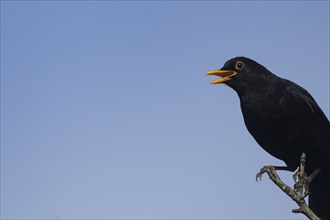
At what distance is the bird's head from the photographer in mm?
7870

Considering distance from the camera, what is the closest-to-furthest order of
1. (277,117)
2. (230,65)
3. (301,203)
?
(301,203), (277,117), (230,65)

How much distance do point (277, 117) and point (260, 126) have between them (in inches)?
11.9

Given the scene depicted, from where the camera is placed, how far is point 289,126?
723 centimetres

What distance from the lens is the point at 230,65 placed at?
325 inches

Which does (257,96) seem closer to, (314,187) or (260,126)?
(260,126)

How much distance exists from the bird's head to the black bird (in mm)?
17

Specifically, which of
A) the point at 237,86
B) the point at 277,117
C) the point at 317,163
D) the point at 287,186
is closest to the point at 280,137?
the point at 277,117

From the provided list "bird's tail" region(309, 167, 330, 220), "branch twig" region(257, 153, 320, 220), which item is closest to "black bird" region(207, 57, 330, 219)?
"bird's tail" region(309, 167, 330, 220)

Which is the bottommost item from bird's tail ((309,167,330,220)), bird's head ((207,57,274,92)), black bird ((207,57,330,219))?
bird's tail ((309,167,330,220))

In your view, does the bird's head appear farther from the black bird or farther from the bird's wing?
the bird's wing

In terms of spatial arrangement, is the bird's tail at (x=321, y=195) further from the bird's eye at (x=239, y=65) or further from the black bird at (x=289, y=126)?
the bird's eye at (x=239, y=65)

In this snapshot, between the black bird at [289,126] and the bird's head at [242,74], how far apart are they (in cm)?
2

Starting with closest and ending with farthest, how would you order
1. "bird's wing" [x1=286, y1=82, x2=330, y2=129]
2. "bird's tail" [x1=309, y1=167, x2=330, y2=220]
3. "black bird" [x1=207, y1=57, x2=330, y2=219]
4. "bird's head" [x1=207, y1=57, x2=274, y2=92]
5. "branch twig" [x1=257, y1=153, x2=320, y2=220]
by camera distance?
"branch twig" [x1=257, y1=153, x2=320, y2=220] → "black bird" [x1=207, y1=57, x2=330, y2=219] → "bird's tail" [x1=309, y1=167, x2=330, y2=220] → "bird's wing" [x1=286, y1=82, x2=330, y2=129] → "bird's head" [x1=207, y1=57, x2=274, y2=92]

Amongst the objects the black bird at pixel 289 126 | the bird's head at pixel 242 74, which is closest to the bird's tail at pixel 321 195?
the black bird at pixel 289 126
